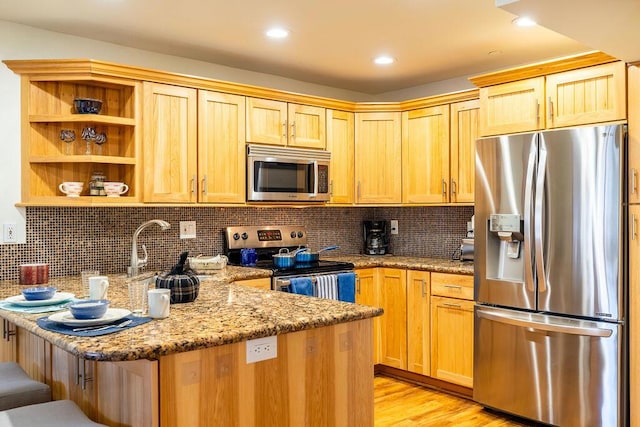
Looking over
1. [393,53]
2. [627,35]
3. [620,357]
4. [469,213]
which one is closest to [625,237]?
[620,357]

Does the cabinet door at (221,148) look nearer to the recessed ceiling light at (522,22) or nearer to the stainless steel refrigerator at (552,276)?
the stainless steel refrigerator at (552,276)

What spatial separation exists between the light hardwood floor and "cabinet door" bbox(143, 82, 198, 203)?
6.27 feet

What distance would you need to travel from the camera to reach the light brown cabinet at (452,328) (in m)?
3.71

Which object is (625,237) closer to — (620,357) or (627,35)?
(620,357)

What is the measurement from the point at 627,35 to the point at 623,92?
694 millimetres

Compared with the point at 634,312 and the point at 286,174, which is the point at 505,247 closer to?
the point at 634,312

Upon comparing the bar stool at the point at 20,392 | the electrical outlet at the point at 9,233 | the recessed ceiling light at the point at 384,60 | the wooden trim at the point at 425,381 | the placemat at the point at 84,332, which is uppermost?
the recessed ceiling light at the point at 384,60

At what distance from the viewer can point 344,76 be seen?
4.51m

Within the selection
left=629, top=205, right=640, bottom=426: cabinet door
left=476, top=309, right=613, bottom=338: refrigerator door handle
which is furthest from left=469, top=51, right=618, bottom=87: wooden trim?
left=476, top=309, right=613, bottom=338: refrigerator door handle

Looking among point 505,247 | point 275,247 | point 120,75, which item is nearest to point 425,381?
point 505,247

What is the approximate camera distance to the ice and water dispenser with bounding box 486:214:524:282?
10.7 ft

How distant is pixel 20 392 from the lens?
2119mm

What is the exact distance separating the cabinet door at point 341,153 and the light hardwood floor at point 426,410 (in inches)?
60.6

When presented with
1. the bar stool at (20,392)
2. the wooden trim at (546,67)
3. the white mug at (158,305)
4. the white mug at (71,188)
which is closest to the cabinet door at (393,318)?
the wooden trim at (546,67)
